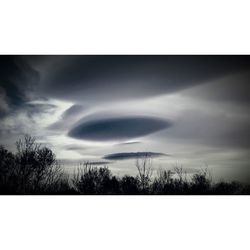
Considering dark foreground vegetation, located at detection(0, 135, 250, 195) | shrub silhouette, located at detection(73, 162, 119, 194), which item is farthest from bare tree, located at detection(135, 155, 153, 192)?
shrub silhouette, located at detection(73, 162, 119, 194)

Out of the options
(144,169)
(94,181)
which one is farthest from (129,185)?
(94,181)

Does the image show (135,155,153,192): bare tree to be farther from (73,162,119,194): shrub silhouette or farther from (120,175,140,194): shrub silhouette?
(73,162,119,194): shrub silhouette

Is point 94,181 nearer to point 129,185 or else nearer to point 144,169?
point 129,185

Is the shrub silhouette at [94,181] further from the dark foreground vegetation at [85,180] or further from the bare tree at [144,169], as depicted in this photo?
the bare tree at [144,169]

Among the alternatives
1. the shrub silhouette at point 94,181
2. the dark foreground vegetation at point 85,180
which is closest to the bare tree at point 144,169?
the dark foreground vegetation at point 85,180

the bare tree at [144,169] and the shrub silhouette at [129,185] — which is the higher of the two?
the bare tree at [144,169]

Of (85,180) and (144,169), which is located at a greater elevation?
→ (144,169)
